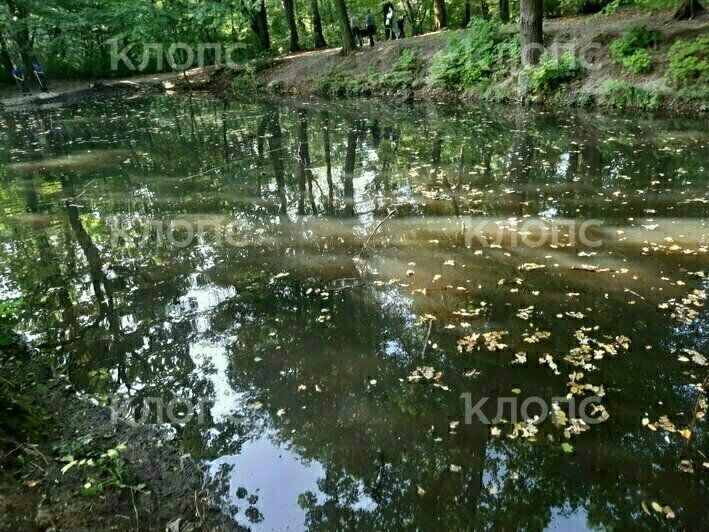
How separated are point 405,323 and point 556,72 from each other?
40.9ft

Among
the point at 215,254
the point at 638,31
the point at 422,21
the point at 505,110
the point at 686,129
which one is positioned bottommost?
the point at 215,254

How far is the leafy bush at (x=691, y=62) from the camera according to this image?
11.9 m

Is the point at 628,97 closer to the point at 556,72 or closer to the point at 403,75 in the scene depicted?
the point at 556,72

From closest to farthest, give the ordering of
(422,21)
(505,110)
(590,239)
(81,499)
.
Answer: (81,499)
(590,239)
(505,110)
(422,21)

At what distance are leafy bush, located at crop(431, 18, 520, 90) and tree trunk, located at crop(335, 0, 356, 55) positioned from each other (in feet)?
16.3

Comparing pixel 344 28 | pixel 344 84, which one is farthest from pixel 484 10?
pixel 344 84

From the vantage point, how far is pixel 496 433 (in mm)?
3553

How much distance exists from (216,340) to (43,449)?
184cm

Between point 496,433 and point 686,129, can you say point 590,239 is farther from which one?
point 686,129

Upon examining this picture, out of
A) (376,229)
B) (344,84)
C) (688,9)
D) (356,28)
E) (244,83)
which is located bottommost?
(376,229)

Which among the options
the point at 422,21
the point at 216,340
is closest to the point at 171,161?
the point at 216,340

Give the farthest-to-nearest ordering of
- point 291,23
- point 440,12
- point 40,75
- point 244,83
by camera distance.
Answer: point 40,75 → point 291,23 → point 244,83 → point 440,12

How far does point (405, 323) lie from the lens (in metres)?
4.92

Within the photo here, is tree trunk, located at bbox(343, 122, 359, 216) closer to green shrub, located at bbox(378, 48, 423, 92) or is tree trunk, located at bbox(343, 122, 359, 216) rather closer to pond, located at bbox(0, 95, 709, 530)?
pond, located at bbox(0, 95, 709, 530)
